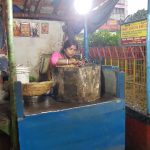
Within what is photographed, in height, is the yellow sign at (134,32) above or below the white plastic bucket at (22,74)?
above

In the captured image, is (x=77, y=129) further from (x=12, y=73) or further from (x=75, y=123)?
(x=12, y=73)

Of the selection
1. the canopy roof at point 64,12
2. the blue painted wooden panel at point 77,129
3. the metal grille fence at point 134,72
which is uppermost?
the canopy roof at point 64,12

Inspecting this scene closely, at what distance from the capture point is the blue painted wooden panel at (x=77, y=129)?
9.73 ft

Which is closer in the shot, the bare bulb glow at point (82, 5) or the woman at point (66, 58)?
the woman at point (66, 58)

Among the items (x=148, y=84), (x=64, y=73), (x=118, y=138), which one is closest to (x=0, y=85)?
(x=64, y=73)

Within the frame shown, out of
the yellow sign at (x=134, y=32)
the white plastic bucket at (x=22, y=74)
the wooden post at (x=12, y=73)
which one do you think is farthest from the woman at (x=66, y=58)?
the yellow sign at (x=134, y=32)

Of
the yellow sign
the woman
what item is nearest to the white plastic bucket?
the woman

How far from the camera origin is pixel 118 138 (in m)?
3.54

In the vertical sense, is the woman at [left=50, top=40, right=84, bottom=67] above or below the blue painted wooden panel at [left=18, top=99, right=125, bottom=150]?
above

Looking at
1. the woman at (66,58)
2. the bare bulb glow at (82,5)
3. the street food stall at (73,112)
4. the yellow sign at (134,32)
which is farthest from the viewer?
the yellow sign at (134,32)

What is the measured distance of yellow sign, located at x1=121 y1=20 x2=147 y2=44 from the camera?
18.2 feet

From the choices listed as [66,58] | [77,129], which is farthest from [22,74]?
[77,129]

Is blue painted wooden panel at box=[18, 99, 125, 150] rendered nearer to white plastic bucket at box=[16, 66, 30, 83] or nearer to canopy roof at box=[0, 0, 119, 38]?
white plastic bucket at box=[16, 66, 30, 83]

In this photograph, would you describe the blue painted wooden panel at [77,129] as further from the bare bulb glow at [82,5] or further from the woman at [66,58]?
the bare bulb glow at [82,5]
